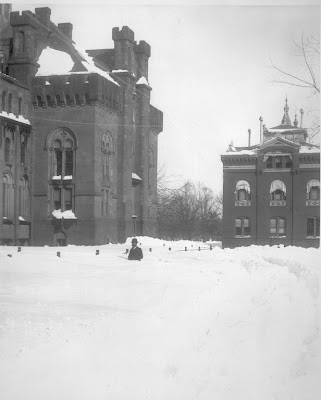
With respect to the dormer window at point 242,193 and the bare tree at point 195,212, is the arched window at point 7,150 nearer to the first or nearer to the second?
the bare tree at point 195,212

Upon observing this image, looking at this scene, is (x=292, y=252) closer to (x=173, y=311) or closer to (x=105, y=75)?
(x=173, y=311)

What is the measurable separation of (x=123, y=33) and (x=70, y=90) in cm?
1885

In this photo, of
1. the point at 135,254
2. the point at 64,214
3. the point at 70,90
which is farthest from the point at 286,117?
the point at 70,90

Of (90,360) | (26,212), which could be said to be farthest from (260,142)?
(26,212)

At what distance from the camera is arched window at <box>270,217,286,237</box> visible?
11719 mm

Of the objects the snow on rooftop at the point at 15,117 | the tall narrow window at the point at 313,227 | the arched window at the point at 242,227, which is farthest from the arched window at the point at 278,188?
the snow on rooftop at the point at 15,117

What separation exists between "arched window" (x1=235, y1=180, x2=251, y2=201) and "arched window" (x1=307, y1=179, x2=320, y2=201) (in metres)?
1.32

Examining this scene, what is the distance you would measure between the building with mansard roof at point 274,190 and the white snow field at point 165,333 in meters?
0.69

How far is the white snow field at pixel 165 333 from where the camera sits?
7215 millimetres

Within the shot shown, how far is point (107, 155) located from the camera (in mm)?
31219

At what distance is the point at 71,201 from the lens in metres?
29.3

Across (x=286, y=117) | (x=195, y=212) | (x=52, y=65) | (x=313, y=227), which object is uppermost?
(x=52, y=65)

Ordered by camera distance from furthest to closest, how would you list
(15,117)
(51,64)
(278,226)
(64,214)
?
(64,214) < (51,64) < (15,117) < (278,226)

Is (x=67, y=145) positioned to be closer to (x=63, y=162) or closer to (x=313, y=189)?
(x=63, y=162)
